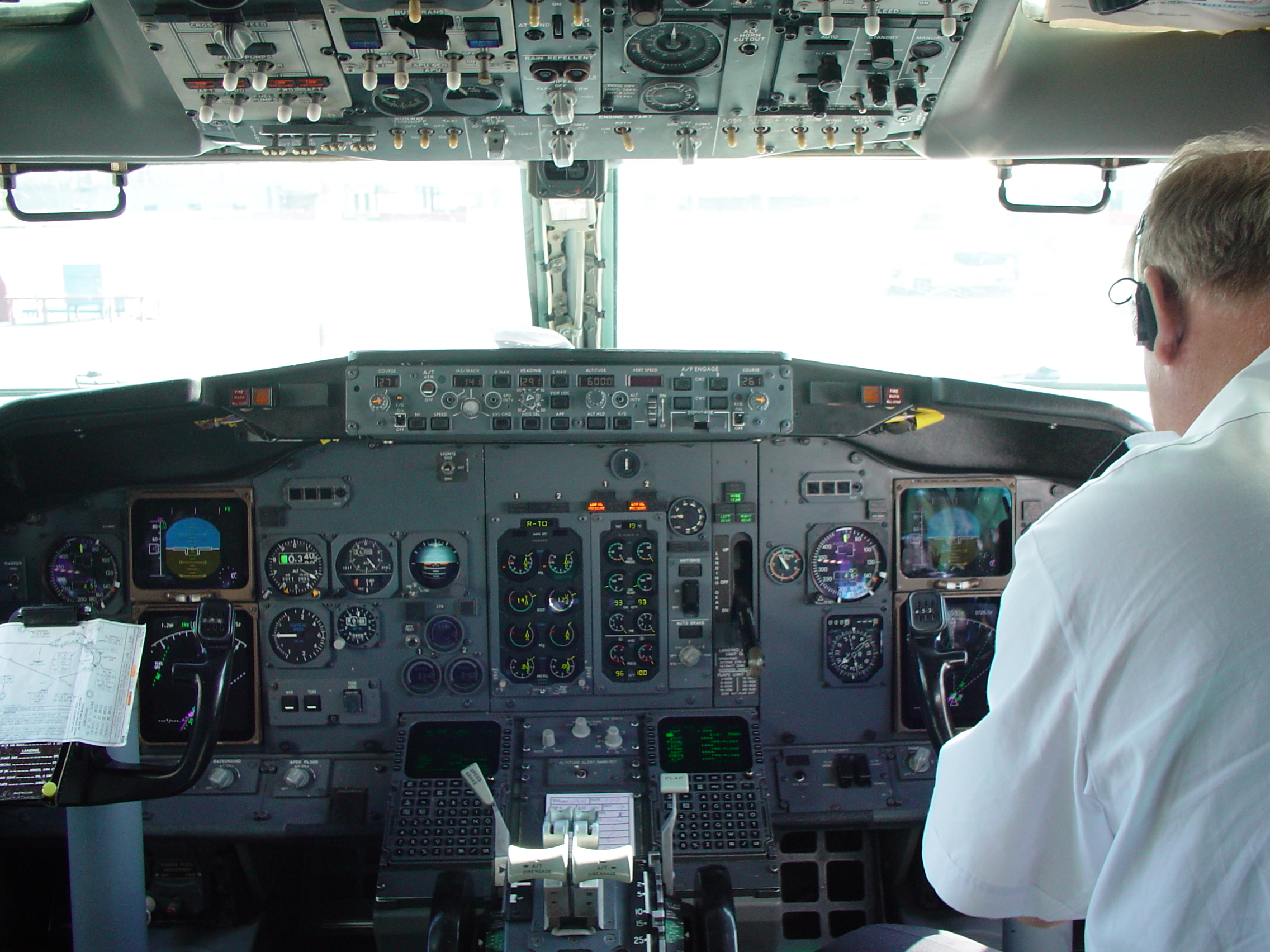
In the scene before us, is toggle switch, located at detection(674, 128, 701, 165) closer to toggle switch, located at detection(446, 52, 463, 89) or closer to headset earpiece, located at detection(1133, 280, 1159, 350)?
toggle switch, located at detection(446, 52, 463, 89)

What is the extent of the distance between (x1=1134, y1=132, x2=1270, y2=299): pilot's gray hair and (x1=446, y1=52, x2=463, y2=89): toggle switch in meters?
1.37

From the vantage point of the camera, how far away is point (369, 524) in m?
3.08

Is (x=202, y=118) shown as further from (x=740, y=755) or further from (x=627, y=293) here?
(x=740, y=755)

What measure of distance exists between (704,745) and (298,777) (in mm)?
1304

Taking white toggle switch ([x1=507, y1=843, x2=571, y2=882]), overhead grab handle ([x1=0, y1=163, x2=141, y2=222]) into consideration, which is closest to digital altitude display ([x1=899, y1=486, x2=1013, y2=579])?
white toggle switch ([x1=507, y1=843, x2=571, y2=882])

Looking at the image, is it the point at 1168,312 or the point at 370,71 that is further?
the point at 370,71

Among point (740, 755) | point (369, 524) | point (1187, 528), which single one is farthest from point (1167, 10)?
point (369, 524)

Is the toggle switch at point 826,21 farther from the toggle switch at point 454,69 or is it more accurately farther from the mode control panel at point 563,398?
the mode control panel at point 563,398

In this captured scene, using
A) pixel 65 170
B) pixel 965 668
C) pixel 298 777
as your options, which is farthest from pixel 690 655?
pixel 65 170

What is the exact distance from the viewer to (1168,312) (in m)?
1.02

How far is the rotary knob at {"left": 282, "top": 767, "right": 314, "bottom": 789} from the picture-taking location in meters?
3.04

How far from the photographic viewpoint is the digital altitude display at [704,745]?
3035 millimetres

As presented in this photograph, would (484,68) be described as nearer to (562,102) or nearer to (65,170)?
(562,102)

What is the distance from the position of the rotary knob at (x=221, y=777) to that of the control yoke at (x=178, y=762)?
26.3 inches
